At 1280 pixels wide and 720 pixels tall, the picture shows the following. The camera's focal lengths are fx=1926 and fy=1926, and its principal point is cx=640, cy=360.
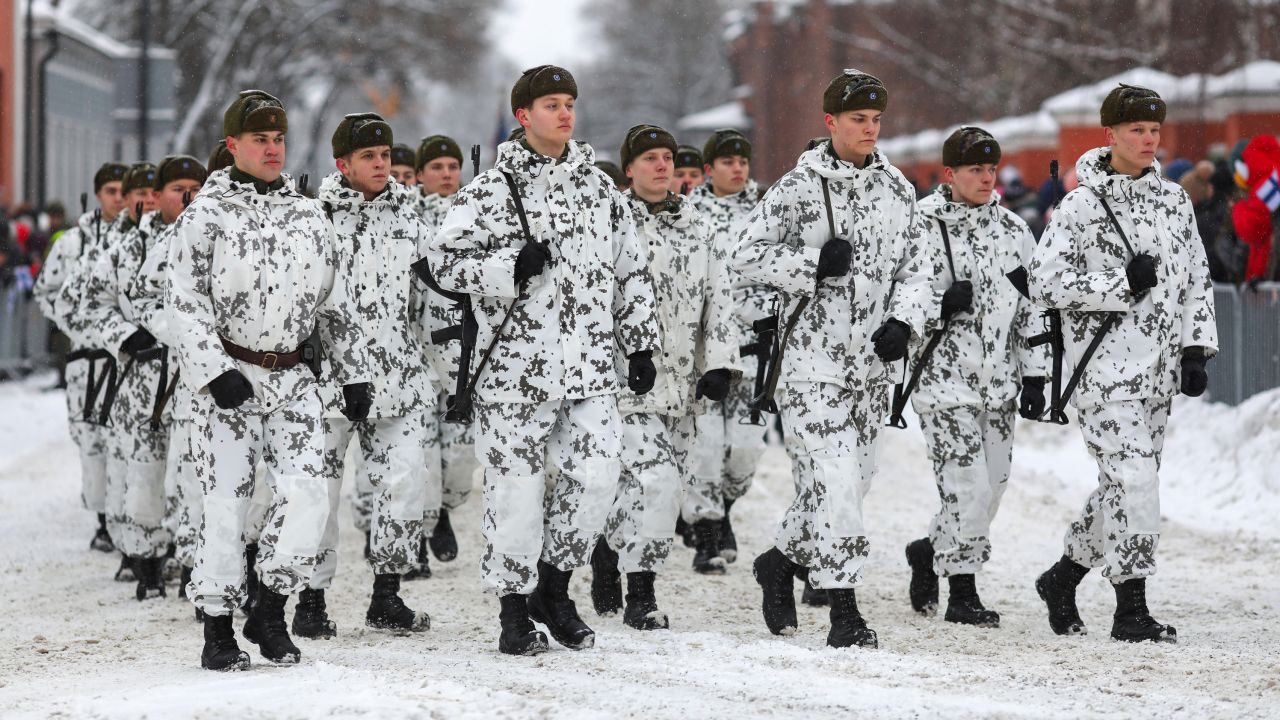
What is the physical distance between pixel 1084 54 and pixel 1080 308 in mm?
27468

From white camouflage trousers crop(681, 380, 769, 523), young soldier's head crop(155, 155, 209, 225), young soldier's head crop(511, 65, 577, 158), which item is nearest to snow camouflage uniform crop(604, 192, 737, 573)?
white camouflage trousers crop(681, 380, 769, 523)

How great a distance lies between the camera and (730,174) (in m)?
11.6

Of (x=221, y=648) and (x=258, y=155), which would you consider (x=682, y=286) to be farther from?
(x=221, y=648)

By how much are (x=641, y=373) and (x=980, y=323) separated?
6.60 feet

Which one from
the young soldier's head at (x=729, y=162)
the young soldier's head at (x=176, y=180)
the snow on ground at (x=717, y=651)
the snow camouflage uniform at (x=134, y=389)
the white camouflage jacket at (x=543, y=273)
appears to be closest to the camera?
the snow on ground at (x=717, y=651)

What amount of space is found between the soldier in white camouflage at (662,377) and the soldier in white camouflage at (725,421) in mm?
573

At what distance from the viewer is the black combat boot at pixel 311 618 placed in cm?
848

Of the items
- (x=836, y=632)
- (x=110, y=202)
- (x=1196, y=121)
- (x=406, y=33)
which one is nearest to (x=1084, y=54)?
(x=1196, y=121)

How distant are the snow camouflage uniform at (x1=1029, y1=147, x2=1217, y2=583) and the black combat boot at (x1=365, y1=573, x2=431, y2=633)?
295 centimetres

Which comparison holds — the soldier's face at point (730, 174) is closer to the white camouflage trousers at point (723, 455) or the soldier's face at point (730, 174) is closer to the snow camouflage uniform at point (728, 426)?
the snow camouflage uniform at point (728, 426)

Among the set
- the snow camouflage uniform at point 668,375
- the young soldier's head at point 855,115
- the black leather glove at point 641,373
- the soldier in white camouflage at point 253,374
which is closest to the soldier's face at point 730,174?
the snow camouflage uniform at point 668,375

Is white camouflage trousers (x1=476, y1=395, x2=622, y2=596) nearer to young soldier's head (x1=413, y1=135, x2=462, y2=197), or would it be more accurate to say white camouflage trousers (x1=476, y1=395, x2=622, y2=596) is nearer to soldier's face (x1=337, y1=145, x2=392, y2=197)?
soldier's face (x1=337, y1=145, x2=392, y2=197)

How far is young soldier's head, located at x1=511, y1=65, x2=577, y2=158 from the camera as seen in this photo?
25.3 feet

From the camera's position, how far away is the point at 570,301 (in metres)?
7.72
